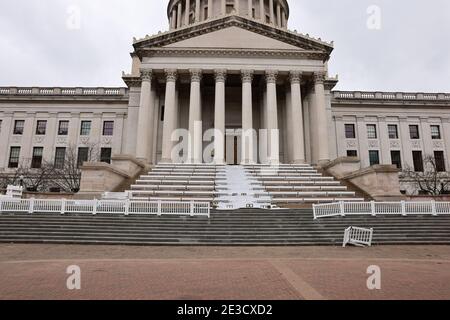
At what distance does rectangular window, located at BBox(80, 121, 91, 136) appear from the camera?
45.2m

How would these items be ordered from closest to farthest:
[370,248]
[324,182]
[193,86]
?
[370,248] < [324,182] < [193,86]

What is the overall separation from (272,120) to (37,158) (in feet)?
107

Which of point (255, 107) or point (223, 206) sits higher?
point (255, 107)

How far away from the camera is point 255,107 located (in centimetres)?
4300

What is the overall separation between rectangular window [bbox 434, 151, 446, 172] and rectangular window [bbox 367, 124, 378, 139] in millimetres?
8762

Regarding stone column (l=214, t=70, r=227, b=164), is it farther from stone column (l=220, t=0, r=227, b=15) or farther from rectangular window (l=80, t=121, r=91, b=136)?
stone column (l=220, t=0, r=227, b=15)

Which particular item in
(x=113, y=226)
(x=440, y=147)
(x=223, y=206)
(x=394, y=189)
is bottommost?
(x=113, y=226)

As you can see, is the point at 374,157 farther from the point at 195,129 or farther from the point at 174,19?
the point at 174,19

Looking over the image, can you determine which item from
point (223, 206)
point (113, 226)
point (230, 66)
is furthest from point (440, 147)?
point (113, 226)

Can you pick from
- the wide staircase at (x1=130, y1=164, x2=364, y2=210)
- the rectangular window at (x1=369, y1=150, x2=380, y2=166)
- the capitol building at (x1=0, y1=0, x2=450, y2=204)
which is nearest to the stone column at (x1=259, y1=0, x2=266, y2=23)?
the capitol building at (x1=0, y1=0, x2=450, y2=204)

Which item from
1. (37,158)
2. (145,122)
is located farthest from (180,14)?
(37,158)

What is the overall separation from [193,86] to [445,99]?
124ft

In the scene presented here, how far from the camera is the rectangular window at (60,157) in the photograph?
42.2 m
